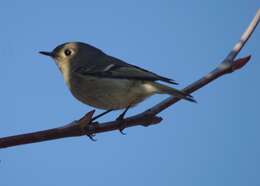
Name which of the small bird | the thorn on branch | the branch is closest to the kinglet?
the small bird

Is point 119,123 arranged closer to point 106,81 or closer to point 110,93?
point 110,93

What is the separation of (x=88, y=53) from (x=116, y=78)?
3.38ft

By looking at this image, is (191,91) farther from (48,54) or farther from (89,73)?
(48,54)

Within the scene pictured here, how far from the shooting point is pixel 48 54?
4.66 meters

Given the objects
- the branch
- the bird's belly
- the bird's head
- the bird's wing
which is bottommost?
the branch

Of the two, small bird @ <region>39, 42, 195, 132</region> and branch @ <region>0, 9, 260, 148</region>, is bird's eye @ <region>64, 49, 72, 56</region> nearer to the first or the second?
small bird @ <region>39, 42, 195, 132</region>

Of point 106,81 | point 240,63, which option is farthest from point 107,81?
point 240,63

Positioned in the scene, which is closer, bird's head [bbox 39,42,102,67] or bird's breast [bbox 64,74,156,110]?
bird's breast [bbox 64,74,156,110]

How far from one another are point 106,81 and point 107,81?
0.02m

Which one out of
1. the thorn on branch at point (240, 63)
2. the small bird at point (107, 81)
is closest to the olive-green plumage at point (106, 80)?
the small bird at point (107, 81)

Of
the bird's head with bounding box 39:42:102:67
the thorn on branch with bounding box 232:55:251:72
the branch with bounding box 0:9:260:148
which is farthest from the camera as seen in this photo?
the bird's head with bounding box 39:42:102:67

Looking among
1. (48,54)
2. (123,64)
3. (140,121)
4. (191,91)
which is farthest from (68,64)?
(191,91)

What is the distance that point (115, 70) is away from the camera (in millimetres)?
4125

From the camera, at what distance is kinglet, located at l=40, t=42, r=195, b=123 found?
148 inches
